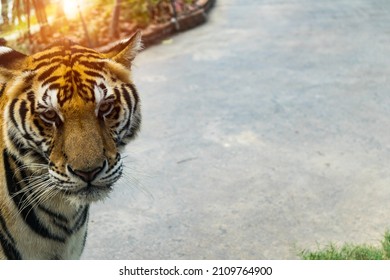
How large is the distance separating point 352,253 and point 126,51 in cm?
93

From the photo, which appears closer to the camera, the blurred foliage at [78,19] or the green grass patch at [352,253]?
the blurred foliage at [78,19]

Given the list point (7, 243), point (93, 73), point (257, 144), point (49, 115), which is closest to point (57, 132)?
point (49, 115)

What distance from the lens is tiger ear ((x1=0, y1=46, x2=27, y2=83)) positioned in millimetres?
1393

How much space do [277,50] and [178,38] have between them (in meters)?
0.54

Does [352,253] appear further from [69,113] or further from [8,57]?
[8,57]

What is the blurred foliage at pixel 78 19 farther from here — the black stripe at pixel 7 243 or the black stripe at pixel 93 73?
the black stripe at pixel 7 243

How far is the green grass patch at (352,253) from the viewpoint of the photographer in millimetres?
1948

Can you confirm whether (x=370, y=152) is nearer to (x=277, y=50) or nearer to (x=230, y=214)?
(x=230, y=214)

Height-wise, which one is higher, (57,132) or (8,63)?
(8,63)

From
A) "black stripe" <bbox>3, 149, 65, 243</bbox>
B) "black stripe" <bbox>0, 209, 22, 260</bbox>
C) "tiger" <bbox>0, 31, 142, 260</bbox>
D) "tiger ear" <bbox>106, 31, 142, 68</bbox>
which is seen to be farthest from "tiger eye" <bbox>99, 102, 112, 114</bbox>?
"black stripe" <bbox>0, 209, 22, 260</bbox>

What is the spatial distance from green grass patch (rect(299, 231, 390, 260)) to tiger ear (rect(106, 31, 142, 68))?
0.84 metres

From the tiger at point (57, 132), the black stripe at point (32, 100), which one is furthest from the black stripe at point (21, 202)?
the black stripe at point (32, 100)

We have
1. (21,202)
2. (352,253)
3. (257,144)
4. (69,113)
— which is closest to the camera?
(69,113)

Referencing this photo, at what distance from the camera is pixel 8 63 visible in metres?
1.41
